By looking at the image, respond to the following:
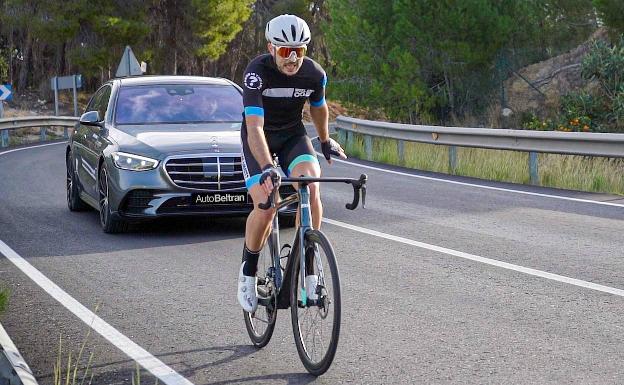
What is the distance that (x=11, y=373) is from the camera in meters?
4.74

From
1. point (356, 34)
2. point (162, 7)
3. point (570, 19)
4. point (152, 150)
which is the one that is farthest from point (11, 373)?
point (162, 7)

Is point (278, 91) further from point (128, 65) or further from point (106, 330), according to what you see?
point (128, 65)

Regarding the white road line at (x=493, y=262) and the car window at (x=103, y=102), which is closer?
the white road line at (x=493, y=262)

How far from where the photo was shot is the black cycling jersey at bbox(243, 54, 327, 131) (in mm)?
6070

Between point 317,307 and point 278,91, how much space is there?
137cm

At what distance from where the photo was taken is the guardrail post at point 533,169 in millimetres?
15547

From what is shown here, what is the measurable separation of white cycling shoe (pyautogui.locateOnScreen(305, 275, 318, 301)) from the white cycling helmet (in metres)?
1.26

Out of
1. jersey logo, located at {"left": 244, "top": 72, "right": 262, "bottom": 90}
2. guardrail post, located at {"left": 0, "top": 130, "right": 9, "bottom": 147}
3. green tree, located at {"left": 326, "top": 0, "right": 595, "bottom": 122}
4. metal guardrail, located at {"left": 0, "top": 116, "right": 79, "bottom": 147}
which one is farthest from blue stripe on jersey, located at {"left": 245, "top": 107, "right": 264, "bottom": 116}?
guardrail post, located at {"left": 0, "top": 130, "right": 9, "bottom": 147}

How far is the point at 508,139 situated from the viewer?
16359mm

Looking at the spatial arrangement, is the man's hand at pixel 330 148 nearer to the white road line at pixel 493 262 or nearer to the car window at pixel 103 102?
the white road line at pixel 493 262

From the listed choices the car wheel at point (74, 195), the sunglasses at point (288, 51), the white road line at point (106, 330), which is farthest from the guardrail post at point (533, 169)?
the sunglasses at point (288, 51)

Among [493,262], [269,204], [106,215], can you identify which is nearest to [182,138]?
[106,215]

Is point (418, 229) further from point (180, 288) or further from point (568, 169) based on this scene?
point (568, 169)

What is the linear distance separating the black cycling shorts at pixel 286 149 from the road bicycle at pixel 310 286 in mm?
343
